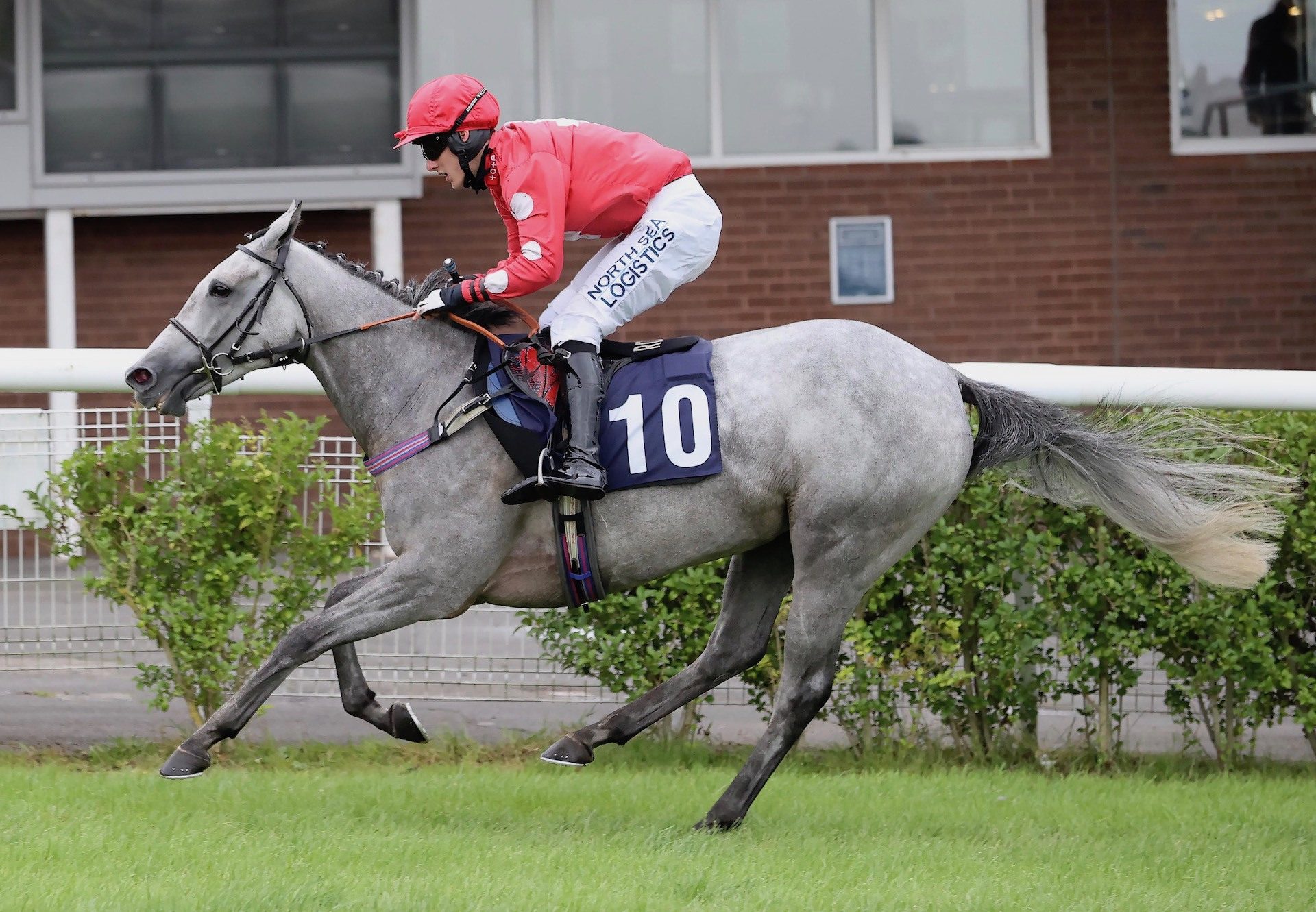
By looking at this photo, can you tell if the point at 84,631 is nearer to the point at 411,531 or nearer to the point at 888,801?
the point at 411,531

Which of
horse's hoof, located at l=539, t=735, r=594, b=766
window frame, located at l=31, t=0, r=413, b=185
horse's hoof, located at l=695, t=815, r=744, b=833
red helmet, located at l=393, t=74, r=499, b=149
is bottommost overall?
horse's hoof, located at l=695, t=815, r=744, b=833

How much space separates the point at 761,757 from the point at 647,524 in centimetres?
87

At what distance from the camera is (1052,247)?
11648 mm

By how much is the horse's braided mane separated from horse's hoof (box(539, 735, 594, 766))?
1.38 metres

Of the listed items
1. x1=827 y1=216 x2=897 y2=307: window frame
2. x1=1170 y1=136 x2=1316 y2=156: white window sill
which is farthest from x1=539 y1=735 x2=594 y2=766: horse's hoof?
x1=1170 y1=136 x2=1316 y2=156: white window sill

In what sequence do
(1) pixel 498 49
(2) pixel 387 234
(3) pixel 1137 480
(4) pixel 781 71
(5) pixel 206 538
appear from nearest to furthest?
(3) pixel 1137 480 < (5) pixel 206 538 < (2) pixel 387 234 < (1) pixel 498 49 < (4) pixel 781 71

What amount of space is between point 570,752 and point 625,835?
35cm

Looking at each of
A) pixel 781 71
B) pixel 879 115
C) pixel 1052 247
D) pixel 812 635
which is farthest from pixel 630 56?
pixel 812 635

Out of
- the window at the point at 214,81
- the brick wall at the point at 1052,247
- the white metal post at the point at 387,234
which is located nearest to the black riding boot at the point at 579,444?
the white metal post at the point at 387,234

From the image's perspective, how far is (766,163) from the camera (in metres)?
11.6

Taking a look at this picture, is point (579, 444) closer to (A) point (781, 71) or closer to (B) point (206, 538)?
(B) point (206, 538)

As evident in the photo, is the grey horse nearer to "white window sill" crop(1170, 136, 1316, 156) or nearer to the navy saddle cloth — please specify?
the navy saddle cloth

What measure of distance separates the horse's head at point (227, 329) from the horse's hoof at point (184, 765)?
41.5 inches

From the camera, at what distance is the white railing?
18.3 feet
